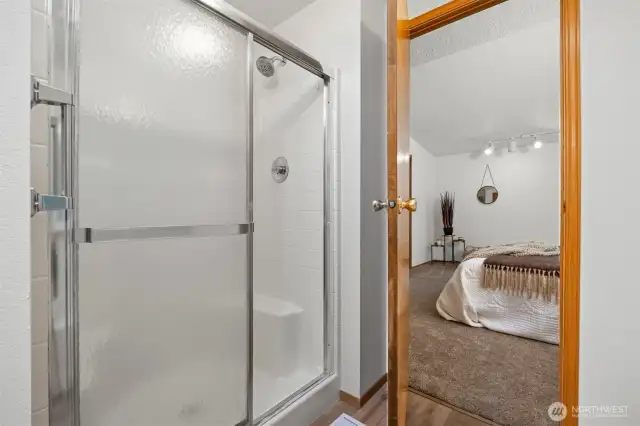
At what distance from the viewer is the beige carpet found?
1625mm

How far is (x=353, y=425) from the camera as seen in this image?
1351 mm

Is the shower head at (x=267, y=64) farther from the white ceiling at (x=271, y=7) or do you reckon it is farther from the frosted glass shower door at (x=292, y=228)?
the white ceiling at (x=271, y=7)

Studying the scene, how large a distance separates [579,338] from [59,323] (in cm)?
181

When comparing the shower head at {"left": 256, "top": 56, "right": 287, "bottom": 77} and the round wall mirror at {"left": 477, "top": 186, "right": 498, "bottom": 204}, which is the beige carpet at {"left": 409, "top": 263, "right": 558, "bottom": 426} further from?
the round wall mirror at {"left": 477, "top": 186, "right": 498, "bottom": 204}

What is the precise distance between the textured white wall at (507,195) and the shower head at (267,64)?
5.06 metres

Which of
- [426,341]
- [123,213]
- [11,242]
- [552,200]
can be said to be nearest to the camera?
[11,242]

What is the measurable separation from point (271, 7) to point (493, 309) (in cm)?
300

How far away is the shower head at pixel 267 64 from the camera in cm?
153

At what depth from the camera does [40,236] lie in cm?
81

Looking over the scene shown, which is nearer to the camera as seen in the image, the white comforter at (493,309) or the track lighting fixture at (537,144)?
the white comforter at (493,309)

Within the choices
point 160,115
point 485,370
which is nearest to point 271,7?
point 160,115

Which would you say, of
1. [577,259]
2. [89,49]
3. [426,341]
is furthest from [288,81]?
[426,341]

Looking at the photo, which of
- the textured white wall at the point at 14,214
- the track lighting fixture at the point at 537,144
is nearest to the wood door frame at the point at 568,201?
the textured white wall at the point at 14,214

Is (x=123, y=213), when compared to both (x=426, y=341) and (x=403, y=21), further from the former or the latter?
(x=426, y=341)
